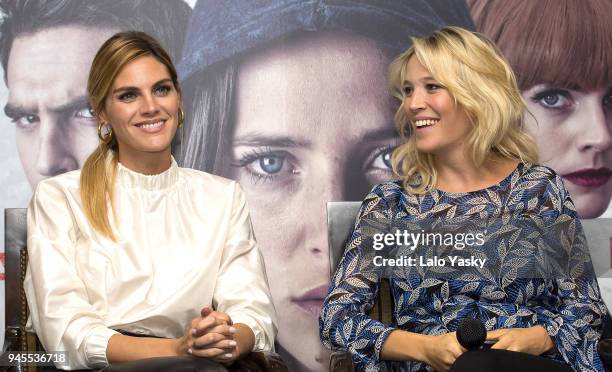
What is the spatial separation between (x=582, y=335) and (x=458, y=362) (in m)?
0.48

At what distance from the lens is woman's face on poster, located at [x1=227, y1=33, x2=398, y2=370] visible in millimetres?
2941

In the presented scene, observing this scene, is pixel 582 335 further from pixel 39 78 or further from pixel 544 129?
pixel 39 78

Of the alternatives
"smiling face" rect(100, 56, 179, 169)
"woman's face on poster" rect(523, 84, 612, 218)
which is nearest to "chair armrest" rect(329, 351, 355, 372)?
"smiling face" rect(100, 56, 179, 169)

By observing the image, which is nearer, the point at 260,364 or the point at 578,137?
the point at 260,364

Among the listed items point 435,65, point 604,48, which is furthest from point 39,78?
point 604,48

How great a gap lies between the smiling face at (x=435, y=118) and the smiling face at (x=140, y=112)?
0.70 metres

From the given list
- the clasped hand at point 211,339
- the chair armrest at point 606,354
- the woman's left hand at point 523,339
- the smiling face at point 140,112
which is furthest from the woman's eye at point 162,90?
the chair armrest at point 606,354

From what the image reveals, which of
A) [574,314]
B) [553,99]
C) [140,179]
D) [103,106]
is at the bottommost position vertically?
[574,314]

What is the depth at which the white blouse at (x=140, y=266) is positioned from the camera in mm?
2266

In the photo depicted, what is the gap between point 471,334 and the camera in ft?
6.60

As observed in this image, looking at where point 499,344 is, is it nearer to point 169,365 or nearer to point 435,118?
point 435,118

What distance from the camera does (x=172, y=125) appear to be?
2500mm

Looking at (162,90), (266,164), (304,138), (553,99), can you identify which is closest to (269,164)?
(266,164)

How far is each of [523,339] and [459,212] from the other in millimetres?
412
